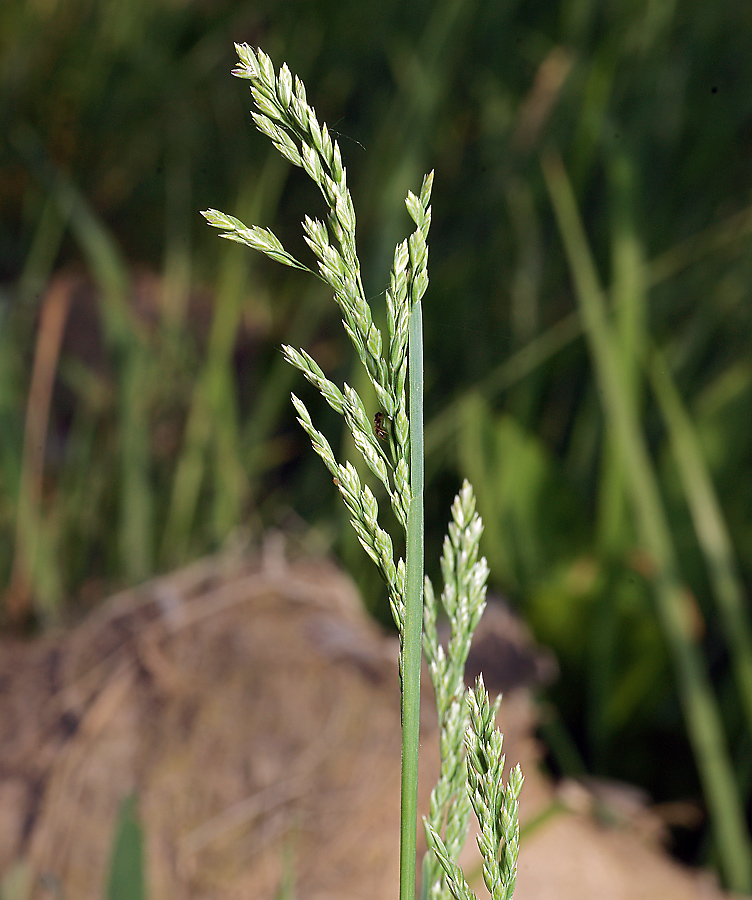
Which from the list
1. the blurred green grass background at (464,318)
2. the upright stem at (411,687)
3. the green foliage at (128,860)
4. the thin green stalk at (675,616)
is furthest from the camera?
the blurred green grass background at (464,318)

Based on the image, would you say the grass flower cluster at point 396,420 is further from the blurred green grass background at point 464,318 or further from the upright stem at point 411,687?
the blurred green grass background at point 464,318

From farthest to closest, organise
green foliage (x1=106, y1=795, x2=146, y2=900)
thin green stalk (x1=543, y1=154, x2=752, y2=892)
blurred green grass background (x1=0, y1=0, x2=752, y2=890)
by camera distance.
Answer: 1. blurred green grass background (x1=0, y1=0, x2=752, y2=890)
2. thin green stalk (x1=543, y1=154, x2=752, y2=892)
3. green foliage (x1=106, y1=795, x2=146, y2=900)

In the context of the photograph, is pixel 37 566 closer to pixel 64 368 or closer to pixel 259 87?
pixel 64 368

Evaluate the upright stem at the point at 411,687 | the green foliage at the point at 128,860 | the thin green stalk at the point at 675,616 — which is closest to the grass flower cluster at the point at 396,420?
the upright stem at the point at 411,687

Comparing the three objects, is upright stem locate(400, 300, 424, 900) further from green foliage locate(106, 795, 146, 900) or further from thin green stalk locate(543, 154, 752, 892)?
thin green stalk locate(543, 154, 752, 892)

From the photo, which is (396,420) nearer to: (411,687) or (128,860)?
(411,687)

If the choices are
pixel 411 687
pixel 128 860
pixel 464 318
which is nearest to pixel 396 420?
pixel 411 687

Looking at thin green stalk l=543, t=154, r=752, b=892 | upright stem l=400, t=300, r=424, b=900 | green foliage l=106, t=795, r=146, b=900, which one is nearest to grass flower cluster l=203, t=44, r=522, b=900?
upright stem l=400, t=300, r=424, b=900

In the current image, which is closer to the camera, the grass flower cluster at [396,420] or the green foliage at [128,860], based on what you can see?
the grass flower cluster at [396,420]
